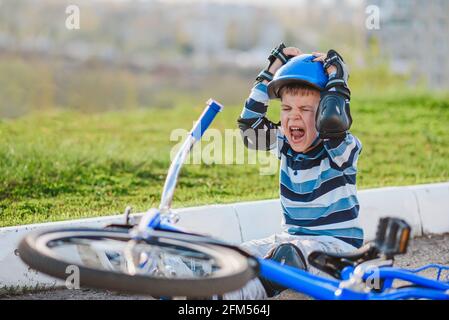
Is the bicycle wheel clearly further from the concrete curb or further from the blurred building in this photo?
the blurred building

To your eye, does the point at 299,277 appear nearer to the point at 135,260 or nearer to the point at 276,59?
the point at 135,260

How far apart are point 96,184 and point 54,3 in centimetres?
2515

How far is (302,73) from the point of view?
4.30 m

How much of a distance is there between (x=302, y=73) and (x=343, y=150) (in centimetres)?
46

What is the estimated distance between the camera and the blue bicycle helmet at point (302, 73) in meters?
4.28

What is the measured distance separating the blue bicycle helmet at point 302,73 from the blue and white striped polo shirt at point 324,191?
342mm

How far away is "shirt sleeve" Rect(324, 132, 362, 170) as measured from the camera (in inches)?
172

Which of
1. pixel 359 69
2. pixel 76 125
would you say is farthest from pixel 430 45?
pixel 76 125

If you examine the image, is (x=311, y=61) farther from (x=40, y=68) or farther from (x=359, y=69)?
(x=40, y=68)

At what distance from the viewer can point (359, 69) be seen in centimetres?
1684

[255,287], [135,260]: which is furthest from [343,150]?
[135,260]

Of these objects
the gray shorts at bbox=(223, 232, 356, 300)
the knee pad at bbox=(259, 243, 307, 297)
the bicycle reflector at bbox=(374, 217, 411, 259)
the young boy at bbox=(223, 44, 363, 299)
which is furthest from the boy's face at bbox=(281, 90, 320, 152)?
the bicycle reflector at bbox=(374, 217, 411, 259)

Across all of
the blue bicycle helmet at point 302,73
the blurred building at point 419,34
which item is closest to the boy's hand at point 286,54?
Result: the blue bicycle helmet at point 302,73
